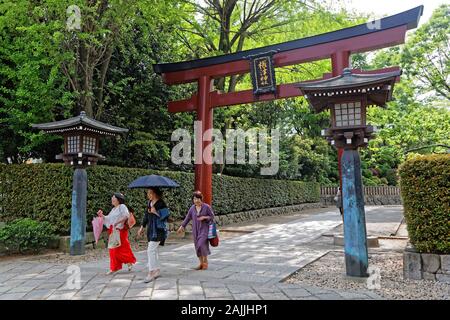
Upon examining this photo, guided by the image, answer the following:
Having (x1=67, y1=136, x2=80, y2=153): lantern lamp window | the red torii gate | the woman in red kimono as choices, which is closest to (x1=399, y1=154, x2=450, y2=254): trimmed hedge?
the red torii gate

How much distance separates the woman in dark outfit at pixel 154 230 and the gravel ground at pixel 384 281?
91.4 inches

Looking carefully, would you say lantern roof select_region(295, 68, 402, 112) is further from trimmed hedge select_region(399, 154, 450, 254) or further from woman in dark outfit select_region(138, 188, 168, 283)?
woman in dark outfit select_region(138, 188, 168, 283)

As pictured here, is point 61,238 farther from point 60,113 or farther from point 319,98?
point 319,98

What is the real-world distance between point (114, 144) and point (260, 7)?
32.9 ft

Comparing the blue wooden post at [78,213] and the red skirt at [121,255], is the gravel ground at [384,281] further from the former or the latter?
the blue wooden post at [78,213]

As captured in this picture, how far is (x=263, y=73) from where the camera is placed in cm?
1124

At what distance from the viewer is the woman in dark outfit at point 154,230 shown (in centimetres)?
622

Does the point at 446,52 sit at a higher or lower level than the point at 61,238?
higher

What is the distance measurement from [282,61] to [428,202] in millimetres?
6653

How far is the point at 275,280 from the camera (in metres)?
6.12

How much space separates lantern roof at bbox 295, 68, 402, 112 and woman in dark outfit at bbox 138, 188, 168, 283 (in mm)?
3419

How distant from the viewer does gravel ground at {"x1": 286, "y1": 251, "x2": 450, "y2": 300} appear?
5.29 m

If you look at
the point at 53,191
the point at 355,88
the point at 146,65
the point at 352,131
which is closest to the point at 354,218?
the point at 352,131

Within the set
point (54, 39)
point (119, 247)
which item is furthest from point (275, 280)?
point (54, 39)
